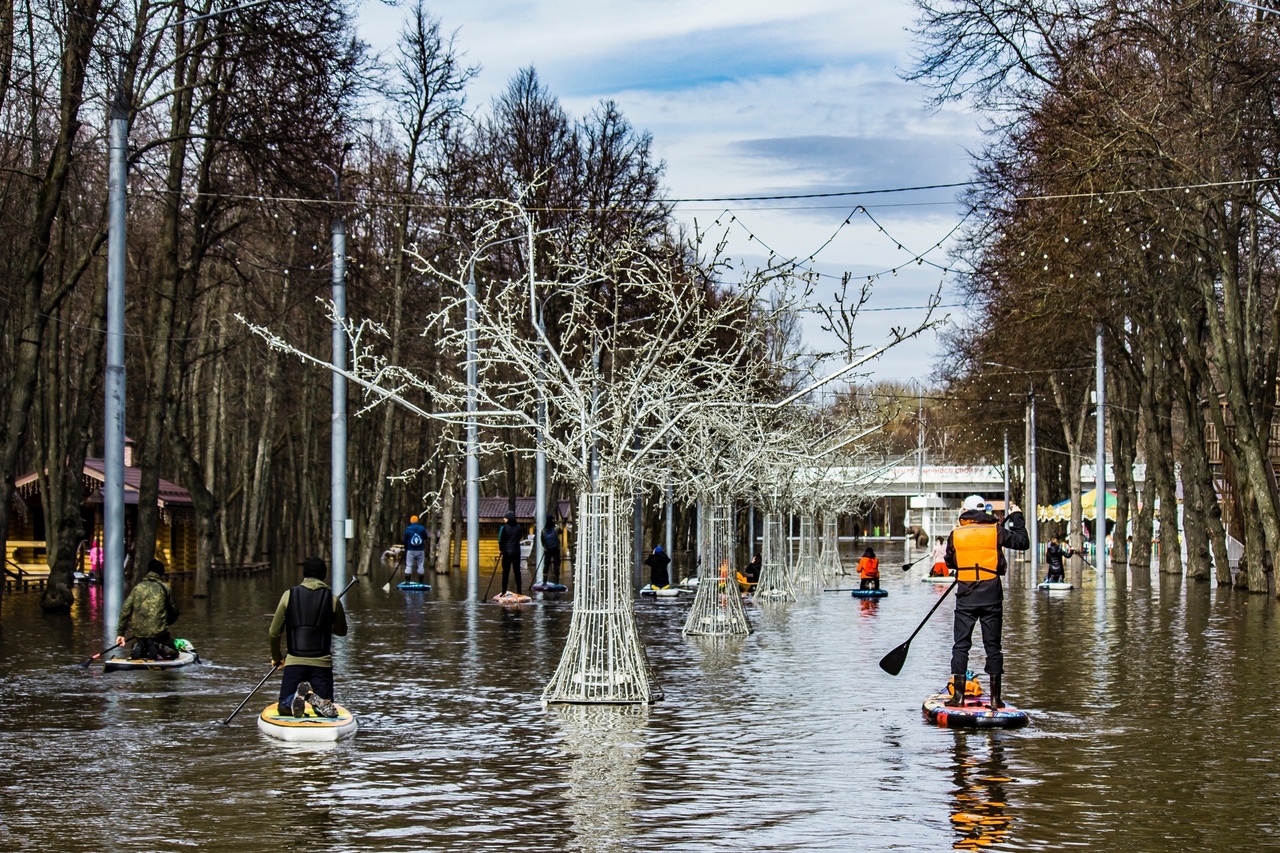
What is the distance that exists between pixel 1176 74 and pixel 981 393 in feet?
145

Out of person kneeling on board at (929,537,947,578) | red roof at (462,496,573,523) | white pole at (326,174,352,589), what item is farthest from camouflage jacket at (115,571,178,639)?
red roof at (462,496,573,523)

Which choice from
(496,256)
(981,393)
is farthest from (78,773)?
(981,393)

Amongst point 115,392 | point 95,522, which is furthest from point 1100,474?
point 115,392

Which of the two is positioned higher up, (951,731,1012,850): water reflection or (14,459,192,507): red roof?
(14,459,192,507): red roof

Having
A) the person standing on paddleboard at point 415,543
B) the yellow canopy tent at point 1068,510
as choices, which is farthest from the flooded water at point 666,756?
the yellow canopy tent at point 1068,510

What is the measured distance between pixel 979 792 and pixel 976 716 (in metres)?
3.40

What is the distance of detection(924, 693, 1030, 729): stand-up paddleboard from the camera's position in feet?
50.3

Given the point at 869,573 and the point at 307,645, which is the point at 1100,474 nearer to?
the point at 869,573

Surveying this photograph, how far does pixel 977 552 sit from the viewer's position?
52.3 ft

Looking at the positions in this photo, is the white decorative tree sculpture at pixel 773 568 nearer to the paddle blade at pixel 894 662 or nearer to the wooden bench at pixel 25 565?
the wooden bench at pixel 25 565

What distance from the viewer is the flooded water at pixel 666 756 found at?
1056cm

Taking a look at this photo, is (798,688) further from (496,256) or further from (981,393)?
(981,393)

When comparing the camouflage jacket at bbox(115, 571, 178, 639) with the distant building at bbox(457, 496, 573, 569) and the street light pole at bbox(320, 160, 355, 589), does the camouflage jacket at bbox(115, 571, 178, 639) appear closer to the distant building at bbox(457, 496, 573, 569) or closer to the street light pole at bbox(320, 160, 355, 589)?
the street light pole at bbox(320, 160, 355, 589)

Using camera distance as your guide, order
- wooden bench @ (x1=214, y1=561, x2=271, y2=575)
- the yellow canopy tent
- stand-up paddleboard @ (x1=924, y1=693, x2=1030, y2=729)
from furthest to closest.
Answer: the yellow canopy tent, wooden bench @ (x1=214, y1=561, x2=271, y2=575), stand-up paddleboard @ (x1=924, y1=693, x2=1030, y2=729)
